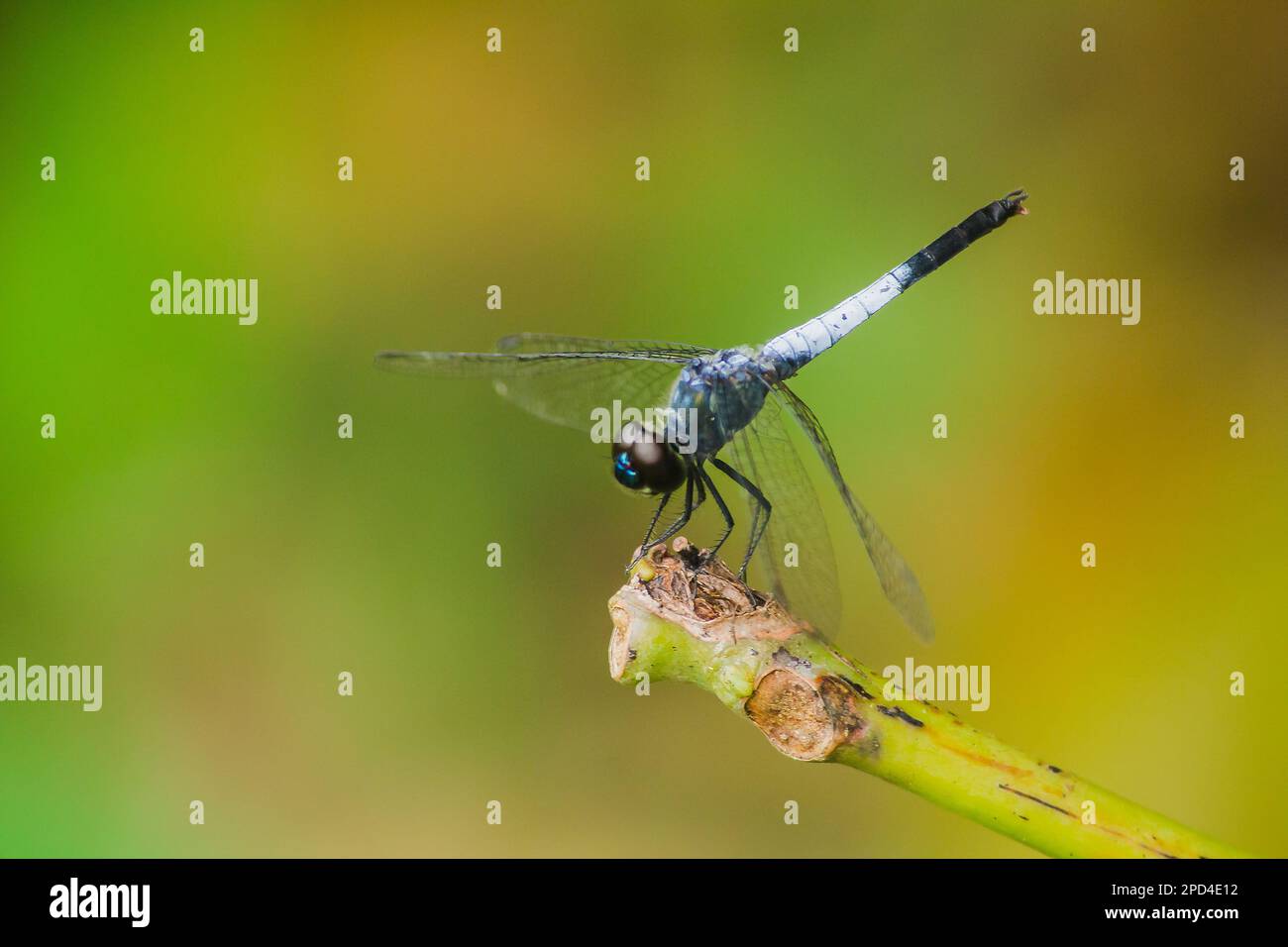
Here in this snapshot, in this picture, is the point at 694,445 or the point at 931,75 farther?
the point at 931,75

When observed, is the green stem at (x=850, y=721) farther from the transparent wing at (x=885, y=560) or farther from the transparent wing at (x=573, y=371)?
the transparent wing at (x=573, y=371)

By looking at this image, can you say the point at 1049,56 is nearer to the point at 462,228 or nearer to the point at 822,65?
the point at 822,65

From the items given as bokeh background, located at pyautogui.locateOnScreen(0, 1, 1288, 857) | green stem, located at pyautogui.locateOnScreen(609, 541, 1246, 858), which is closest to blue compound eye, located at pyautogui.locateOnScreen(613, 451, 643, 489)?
green stem, located at pyautogui.locateOnScreen(609, 541, 1246, 858)

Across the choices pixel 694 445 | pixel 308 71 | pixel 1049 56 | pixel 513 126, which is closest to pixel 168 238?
pixel 308 71

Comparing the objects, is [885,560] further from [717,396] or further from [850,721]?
[850,721]

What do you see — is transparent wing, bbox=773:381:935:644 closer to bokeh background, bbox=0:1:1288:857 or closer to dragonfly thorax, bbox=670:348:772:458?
dragonfly thorax, bbox=670:348:772:458

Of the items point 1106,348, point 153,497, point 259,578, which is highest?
point 1106,348
